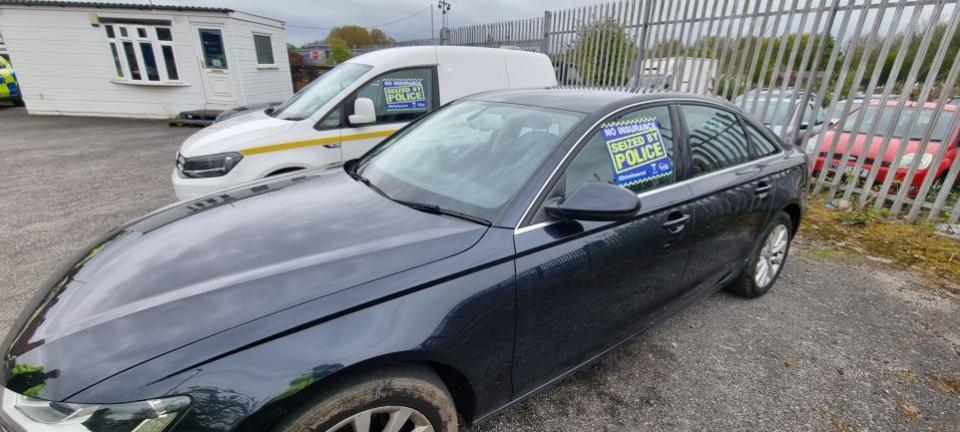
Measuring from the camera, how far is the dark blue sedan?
1202mm

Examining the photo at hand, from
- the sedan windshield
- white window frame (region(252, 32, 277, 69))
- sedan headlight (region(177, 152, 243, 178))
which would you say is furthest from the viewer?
white window frame (region(252, 32, 277, 69))

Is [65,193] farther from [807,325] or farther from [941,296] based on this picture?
[941,296]

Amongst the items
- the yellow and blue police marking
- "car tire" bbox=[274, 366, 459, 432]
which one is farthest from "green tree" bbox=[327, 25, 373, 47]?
"car tire" bbox=[274, 366, 459, 432]

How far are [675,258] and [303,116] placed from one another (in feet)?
12.1

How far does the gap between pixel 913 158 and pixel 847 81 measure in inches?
56.9

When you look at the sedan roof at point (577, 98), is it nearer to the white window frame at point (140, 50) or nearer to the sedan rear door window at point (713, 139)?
the sedan rear door window at point (713, 139)

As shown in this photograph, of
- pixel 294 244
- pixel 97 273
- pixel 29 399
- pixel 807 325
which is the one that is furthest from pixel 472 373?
pixel 807 325

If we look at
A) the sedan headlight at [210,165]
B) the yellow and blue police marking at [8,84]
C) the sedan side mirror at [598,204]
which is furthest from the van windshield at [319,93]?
the yellow and blue police marking at [8,84]

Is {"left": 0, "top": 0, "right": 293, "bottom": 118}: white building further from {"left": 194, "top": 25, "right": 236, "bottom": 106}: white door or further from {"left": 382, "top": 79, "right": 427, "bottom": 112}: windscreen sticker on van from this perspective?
{"left": 382, "top": 79, "right": 427, "bottom": 112}: windscreen sticker on van

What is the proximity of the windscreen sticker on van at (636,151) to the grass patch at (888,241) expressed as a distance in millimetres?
3111

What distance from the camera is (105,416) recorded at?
112 centimetres

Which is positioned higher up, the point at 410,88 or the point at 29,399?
the point at 410,88

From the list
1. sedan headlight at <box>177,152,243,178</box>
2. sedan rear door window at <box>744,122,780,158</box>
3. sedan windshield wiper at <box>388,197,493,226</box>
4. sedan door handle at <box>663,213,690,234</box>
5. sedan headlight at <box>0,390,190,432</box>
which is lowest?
sedan headlight at <box>177,152,243,178</box>

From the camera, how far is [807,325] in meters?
3.06
